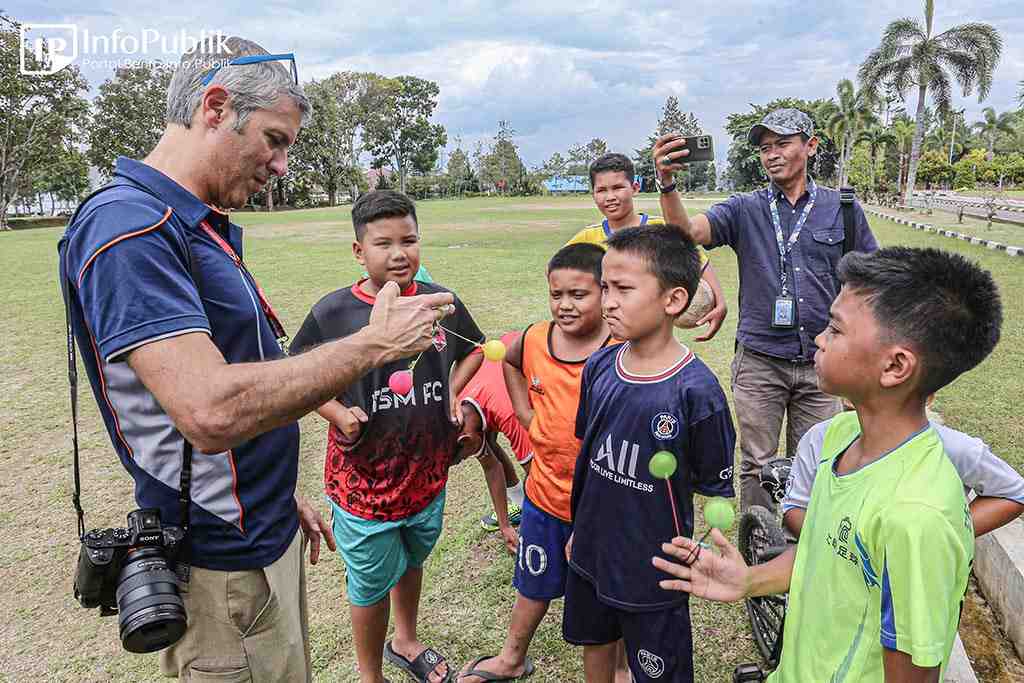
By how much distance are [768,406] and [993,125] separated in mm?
104111

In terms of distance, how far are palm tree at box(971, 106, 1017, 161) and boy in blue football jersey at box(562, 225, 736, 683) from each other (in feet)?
323

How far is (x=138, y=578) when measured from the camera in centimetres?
169

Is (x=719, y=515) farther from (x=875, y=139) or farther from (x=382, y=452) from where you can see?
(x=875, y=139)

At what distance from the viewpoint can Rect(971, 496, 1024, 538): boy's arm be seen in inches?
81.4

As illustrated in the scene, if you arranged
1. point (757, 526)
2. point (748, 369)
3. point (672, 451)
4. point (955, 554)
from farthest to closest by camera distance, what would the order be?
point (748, 369) < point (757, 526) < point (672, 451) < point (955, 554)

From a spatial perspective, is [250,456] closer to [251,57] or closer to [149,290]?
[149,290]

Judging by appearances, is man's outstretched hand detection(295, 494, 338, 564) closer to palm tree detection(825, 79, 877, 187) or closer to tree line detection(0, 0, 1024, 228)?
tree line detection(0, 0, 1024, 228)

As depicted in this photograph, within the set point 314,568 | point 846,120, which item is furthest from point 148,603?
point 846,120

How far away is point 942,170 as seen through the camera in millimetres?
64188

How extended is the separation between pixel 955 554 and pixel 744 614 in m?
2.19

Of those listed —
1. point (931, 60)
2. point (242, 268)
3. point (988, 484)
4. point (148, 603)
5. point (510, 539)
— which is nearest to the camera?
point (148, 603)

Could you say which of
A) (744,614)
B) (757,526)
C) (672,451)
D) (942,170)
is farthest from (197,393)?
(942,170)

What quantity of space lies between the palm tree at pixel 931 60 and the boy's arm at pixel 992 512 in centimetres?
4272

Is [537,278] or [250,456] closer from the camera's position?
[250,456]
